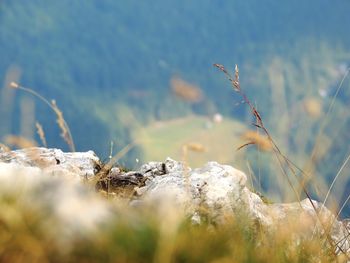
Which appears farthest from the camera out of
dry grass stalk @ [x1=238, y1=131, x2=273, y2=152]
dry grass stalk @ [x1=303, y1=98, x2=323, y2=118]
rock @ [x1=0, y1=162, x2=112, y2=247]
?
dry grass stalk @ [x1=303, y1=98, x2=323, y2=118]

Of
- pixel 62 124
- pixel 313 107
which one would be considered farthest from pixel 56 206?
pixel 313 107

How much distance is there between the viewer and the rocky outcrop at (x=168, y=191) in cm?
282

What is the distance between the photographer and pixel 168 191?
6.24 meters

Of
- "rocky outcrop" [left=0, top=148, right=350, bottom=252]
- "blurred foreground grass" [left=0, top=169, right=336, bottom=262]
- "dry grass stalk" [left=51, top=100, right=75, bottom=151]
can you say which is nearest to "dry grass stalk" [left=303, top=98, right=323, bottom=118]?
"rocky outcrop" [left=0, top=148, right=350, bottom=252]

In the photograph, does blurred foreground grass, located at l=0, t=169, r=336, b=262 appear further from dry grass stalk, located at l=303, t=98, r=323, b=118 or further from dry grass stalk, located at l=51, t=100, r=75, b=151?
dry grass stalk, located at l=303, t=98, r=323, b=118

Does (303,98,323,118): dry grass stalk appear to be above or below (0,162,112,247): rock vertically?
above

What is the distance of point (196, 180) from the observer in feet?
27.3

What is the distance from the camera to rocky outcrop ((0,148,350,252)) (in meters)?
2.82

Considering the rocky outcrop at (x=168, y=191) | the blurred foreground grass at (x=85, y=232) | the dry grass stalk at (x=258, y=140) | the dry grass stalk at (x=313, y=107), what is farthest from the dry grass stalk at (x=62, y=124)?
Answer: the dry grass stalk at (x=313, y=107)

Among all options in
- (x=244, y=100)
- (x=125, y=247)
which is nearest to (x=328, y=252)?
(x=244, y=100)

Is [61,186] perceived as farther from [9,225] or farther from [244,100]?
[244,100]

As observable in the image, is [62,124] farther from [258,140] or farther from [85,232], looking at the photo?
[85,232]

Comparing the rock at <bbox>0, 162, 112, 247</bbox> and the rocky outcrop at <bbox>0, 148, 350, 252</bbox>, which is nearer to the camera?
the rock at <bbox>0, 162, 112, 247</bbox>

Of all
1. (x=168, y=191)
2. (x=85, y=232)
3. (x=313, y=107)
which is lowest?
(x=168, y=191)
